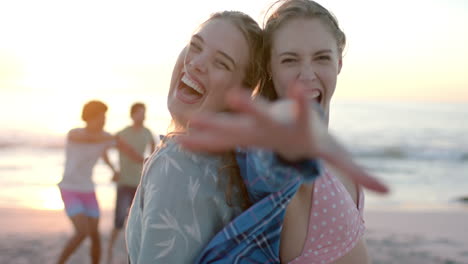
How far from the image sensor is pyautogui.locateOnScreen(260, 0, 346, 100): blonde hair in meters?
2.13

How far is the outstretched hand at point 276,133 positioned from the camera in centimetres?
108

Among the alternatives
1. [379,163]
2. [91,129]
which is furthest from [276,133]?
[379,163]

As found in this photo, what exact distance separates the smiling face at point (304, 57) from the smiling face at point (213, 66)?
14 centimetres

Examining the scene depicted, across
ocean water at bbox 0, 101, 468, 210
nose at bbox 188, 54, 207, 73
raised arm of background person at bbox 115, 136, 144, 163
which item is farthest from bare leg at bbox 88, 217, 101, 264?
nose at bbox 188, 54, 207, 73

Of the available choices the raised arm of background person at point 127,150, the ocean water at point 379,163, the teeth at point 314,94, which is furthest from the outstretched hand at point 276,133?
the raised arm of background person at point 127,150

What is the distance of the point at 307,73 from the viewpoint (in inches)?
82.4

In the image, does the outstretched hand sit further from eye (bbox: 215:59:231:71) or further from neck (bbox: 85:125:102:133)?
neck (bbox: 85:125:102:133)

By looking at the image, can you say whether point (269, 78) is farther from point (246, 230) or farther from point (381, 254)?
point (381, 254)

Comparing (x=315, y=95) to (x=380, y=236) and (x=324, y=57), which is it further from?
(x=380, y=236)

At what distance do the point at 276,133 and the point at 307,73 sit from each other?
100 centimetres

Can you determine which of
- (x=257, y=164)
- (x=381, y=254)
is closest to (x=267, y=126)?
(x=257, y=164)

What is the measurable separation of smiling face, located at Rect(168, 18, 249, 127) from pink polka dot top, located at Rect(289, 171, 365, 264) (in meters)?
0.49

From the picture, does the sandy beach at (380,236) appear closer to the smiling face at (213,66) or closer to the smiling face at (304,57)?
the smiling face at (213,66)

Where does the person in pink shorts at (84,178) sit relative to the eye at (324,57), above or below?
below
